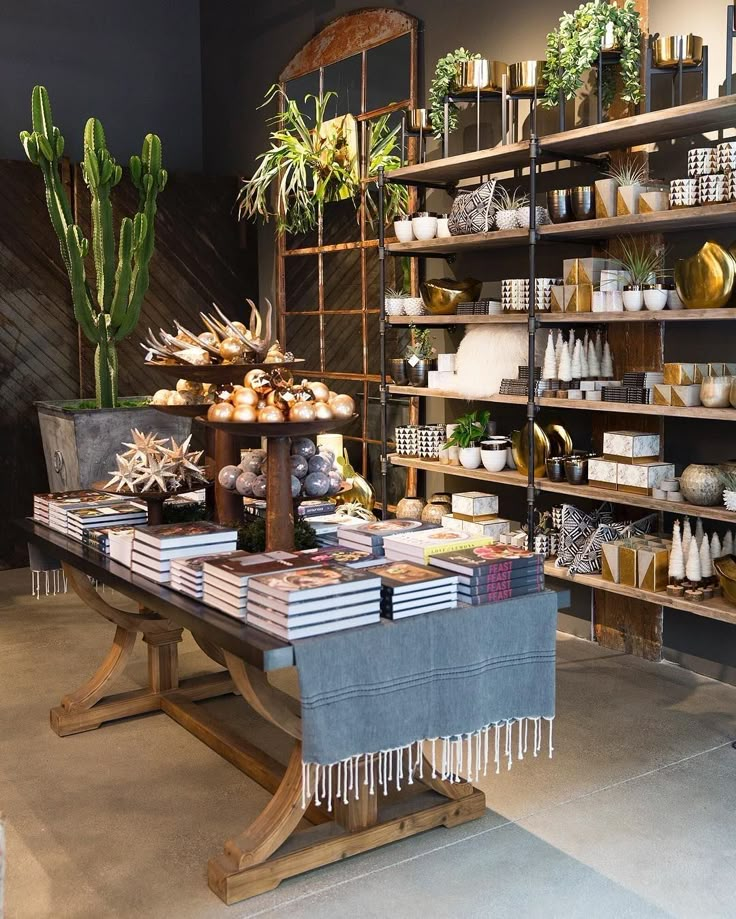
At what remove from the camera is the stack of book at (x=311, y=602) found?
2.40m

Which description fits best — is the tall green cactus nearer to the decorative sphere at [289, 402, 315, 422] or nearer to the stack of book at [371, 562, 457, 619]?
the decorative sphere at [289, 402, 315, 422]

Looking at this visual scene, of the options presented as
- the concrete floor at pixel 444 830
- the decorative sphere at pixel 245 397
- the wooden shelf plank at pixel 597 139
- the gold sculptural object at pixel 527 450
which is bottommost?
the concrete floor at pixel 444 830

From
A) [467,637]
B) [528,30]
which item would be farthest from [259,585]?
[528,30]

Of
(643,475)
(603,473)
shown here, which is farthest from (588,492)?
(643,475)

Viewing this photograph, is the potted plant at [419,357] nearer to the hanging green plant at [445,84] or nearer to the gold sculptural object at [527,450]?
the gold sculptural object at [527,450]

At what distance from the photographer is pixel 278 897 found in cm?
264

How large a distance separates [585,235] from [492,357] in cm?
70

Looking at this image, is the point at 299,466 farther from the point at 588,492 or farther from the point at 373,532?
the point at 588,492

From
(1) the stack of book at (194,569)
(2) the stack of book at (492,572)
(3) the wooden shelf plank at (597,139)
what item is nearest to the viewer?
(2) the stack of book at (492,572)

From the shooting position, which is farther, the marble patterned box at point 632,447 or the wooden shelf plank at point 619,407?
the marble patterned box at point 632,447

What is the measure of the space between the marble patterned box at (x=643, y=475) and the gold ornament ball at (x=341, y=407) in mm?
1731

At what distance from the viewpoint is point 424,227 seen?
508cm

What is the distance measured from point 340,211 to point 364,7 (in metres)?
1.14

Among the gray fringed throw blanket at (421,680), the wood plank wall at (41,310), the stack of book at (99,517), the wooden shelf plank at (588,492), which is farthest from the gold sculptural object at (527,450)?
the wood plank wall at (41,310)
